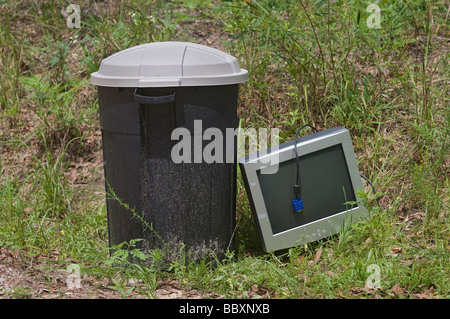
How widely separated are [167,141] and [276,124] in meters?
1.77

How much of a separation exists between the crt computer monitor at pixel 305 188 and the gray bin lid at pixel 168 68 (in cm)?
56

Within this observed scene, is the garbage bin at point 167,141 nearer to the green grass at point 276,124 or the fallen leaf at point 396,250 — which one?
the green grass at point 276,124

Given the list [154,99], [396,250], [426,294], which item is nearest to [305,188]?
[396,250]

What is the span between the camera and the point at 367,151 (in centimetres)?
418

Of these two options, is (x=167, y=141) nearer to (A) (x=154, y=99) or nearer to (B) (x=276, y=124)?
(A) (x=154, y=99)

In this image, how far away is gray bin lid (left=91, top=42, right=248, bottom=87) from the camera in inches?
113

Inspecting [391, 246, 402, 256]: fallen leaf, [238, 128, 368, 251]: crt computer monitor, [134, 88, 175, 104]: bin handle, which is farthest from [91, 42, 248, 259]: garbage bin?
[391, 246, 402, 256]: fallen leaf

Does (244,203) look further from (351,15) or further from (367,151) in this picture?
(351,15)

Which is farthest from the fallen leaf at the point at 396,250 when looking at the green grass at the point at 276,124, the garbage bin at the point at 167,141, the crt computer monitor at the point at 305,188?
the garbage bin at the point at 167,141

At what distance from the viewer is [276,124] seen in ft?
15.0

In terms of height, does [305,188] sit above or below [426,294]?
above

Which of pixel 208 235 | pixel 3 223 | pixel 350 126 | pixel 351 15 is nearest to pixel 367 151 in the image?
pixel 350 126

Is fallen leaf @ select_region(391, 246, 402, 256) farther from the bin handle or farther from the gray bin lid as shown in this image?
the bin handle

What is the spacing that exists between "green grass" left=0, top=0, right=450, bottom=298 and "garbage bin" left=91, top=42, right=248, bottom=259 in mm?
207
